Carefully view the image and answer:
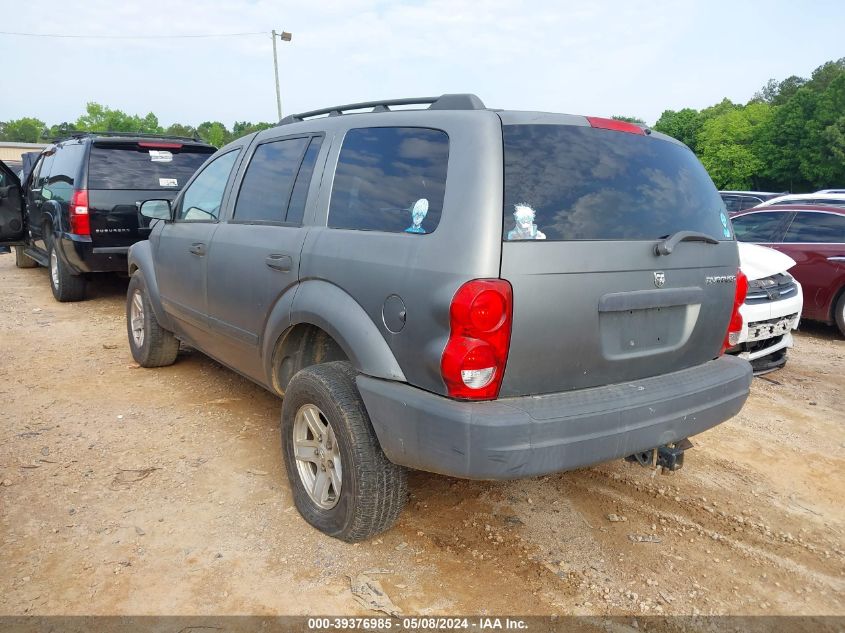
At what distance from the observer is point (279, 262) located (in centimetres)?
321

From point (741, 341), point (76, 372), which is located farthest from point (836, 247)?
point (76, 372)

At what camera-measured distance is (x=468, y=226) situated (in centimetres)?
235

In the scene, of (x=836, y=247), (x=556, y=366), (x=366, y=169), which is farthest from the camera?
(x=836, y=247)

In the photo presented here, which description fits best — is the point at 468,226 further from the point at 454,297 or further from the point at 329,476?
the point at 329,476

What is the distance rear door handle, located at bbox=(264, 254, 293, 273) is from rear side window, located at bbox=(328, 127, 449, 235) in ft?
1.09

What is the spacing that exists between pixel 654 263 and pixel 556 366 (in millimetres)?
648

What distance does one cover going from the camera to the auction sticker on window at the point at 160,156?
7.59 m

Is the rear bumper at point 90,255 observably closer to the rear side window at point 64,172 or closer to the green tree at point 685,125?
the rear side window at point 64,172

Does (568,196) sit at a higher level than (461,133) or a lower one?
lower

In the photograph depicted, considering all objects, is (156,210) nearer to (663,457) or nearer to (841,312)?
(663,457)

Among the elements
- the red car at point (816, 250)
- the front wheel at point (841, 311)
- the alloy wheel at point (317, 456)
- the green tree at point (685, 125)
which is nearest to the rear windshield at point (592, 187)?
the alloy wheel at point (317, 456)

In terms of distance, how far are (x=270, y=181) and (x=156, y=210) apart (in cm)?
178

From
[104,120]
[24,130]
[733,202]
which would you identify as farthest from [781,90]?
[24,130]

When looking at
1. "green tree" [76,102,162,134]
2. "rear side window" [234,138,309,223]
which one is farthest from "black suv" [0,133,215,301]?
"green tree" [76,102,162,134]
